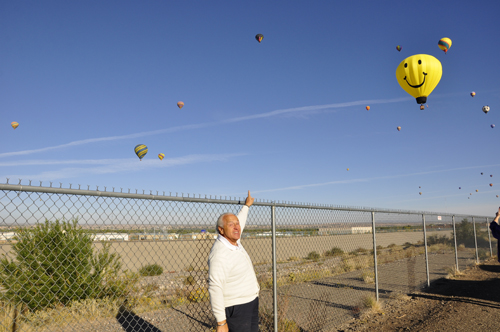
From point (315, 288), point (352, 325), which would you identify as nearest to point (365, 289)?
point (315, 288)

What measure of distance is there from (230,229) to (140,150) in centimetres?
2464

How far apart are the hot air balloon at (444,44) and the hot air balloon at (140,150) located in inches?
823

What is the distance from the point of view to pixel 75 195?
10.1 ft

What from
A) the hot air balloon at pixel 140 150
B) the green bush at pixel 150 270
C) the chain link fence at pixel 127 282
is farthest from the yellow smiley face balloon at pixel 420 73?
the hot air balloon at pixel 140 150

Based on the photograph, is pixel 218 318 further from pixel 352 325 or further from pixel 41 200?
pixel 352 325

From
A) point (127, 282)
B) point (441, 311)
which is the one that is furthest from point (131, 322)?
point (441, 311)

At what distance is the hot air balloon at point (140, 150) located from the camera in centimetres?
2630

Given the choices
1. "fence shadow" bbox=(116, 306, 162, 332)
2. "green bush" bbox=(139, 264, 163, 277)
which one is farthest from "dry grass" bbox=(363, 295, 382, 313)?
"green bush" bbox=(139, 264, 163, 277)

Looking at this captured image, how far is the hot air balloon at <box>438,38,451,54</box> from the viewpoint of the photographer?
14445 millimetres

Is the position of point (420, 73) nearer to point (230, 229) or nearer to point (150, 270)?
point (230, 229)

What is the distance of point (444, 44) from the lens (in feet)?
47.6

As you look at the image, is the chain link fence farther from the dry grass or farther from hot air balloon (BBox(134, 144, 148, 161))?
hot air balloon (BBox(134, 144, 148, 161))

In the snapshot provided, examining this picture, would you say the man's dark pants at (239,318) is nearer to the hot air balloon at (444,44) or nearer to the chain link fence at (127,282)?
the chain link fence at (127,282)

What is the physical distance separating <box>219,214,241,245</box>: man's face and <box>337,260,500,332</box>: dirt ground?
4202 millimetres
